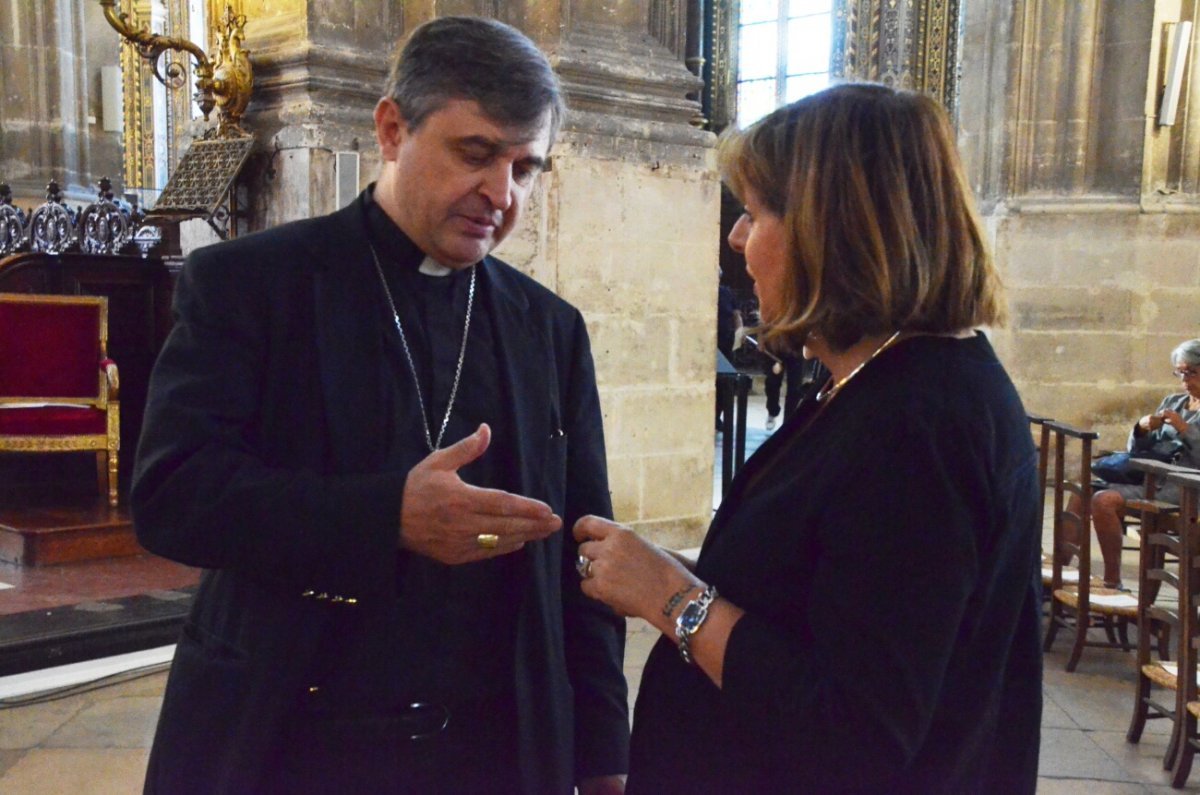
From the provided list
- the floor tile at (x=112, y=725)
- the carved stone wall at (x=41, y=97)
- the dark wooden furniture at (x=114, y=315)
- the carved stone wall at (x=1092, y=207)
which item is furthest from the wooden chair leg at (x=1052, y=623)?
the carved stone wall at (x=41, y=97)

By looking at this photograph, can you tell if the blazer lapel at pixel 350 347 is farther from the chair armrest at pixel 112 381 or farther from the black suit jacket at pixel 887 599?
the chair armrest at pixel 112 381

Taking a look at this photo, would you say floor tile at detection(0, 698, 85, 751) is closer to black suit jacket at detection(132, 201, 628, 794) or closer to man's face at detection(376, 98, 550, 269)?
black suit jacket at detection(132, 201, 628, 794)

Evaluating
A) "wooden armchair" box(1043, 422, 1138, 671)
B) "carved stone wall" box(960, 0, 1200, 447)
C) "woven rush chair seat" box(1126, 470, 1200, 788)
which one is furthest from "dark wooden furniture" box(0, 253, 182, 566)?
"carved stone wall" box(960, 0, 1200, 447)

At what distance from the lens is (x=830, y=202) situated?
1.28 metres

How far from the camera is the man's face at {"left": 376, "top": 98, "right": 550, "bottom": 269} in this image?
1534mm

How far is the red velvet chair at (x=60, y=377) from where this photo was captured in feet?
17.7

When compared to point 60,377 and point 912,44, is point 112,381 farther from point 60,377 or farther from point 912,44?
point 912,44

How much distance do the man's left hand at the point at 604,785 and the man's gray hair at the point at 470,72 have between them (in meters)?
0.86

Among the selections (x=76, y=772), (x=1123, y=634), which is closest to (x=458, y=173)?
(x=76, y=772)

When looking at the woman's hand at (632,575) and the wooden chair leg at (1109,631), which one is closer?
Result: the woman's hand at (632,575)

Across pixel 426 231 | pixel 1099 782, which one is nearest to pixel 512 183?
pixel 426 231

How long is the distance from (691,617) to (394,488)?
0.35 meters

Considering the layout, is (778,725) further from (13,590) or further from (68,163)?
(68,163)

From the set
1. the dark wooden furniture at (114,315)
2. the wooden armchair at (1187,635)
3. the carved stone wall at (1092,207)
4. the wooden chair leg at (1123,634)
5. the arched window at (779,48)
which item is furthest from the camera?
the arched window at (779,48)
